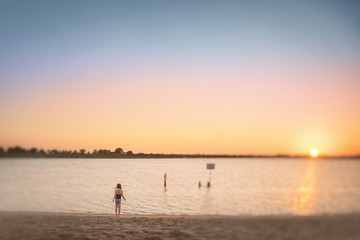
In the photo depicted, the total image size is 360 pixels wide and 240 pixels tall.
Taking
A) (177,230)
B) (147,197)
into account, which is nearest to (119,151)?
(177,230)

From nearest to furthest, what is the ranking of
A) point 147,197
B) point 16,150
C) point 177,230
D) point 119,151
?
point 16,150 → point 119,151 → point 177,230 → point 147,197

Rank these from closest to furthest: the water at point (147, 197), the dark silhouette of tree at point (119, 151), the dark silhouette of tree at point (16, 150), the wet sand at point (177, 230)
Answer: the dark silhouette of tree at point (16, 150) < the wet sand at point (177, 230) < the dark silhouette of tree at point (119, 151) < the water at point (147, 197)

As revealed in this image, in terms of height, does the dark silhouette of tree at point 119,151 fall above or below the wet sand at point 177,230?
above

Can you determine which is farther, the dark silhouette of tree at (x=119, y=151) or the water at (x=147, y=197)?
the water at (x=147, y=197)

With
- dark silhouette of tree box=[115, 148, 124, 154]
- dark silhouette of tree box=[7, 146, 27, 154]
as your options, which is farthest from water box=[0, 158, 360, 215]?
dark silhouette of tree box=[115, 148, 124, 154]

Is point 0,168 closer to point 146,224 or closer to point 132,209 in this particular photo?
point 146,224

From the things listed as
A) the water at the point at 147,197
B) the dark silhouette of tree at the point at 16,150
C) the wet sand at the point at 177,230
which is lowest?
the water at the point at 147,197

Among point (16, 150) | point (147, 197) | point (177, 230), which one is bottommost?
point (147, 197)

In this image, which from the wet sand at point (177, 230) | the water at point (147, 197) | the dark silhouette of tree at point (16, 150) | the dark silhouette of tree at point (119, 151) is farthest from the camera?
the water at point (147, 197)

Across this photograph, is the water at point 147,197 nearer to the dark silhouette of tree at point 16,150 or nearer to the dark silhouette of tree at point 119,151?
the dark silhouette of tree at point 16,150

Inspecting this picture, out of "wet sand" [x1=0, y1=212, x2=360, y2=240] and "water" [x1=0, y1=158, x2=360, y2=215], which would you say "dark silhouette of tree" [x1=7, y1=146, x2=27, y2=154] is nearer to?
"water" [x1=0, y1=158, x2=360, y2=215]

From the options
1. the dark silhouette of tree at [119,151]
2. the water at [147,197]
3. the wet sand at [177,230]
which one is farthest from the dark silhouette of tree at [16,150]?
the dark silhouette of tree at [119,151]

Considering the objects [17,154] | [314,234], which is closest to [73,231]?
[17,154]

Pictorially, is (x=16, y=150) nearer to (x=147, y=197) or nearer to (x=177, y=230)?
(x=177, y=230)
